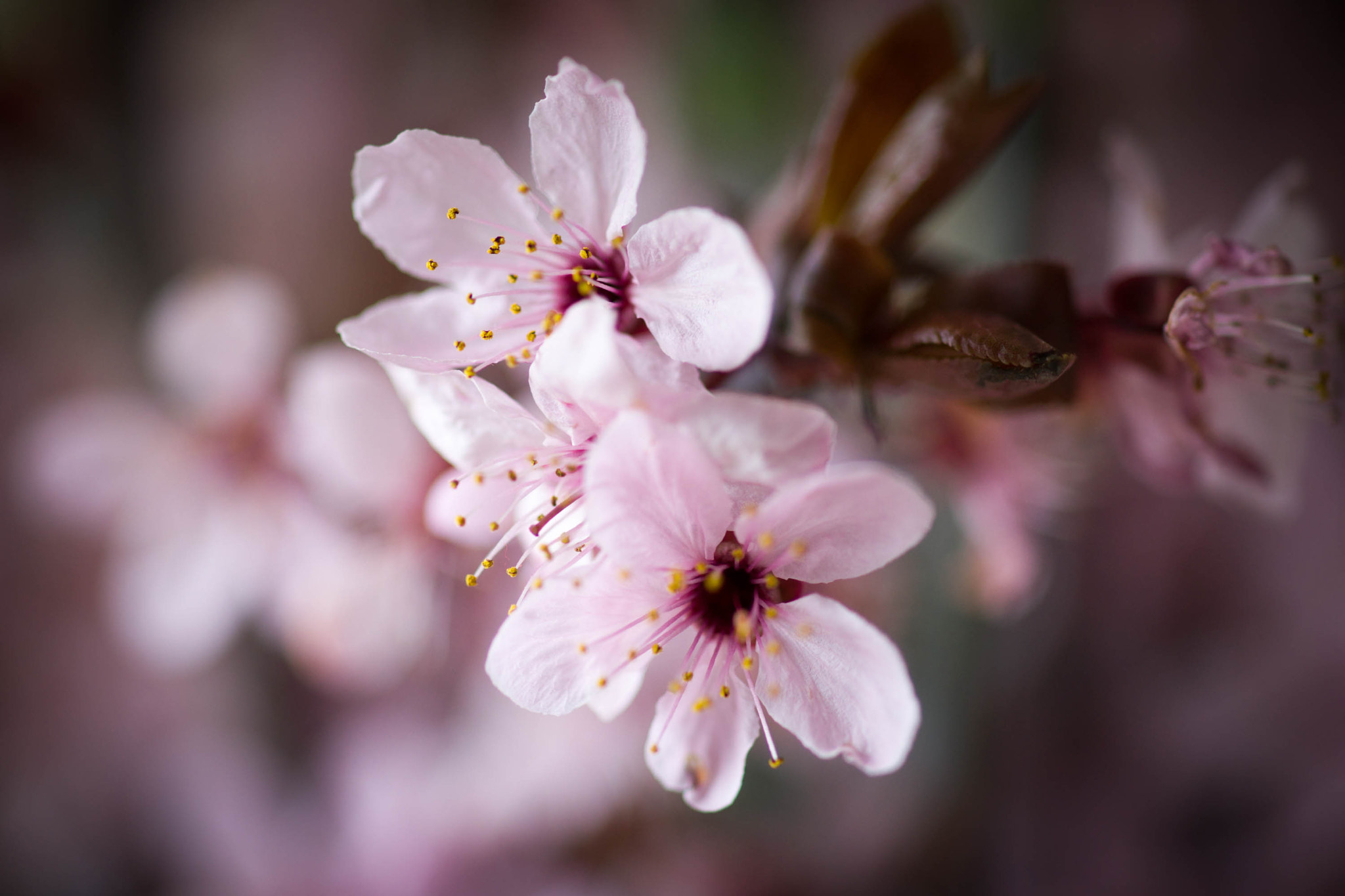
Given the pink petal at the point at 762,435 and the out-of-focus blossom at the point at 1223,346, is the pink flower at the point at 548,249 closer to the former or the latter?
the pink petal at the point at 762,435

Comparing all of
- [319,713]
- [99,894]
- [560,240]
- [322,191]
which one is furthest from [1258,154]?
[99,894]

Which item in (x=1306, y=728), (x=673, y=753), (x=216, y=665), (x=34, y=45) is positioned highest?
(x=34, y=45)

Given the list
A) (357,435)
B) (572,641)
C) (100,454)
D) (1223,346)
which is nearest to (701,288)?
(572,641)

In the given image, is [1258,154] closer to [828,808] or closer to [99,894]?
[828,808]

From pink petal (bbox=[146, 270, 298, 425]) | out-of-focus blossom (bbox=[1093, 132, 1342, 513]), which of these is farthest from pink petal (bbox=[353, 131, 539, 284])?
pink petal (bbox=[146, 270, 298, 425])

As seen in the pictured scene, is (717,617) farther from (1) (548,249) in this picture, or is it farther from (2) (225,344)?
(2) (225,344)

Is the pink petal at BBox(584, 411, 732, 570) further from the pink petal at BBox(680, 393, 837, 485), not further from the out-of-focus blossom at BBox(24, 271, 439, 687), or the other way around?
the out-of-focus blossom at BBox(24, 271, 439, 687)
